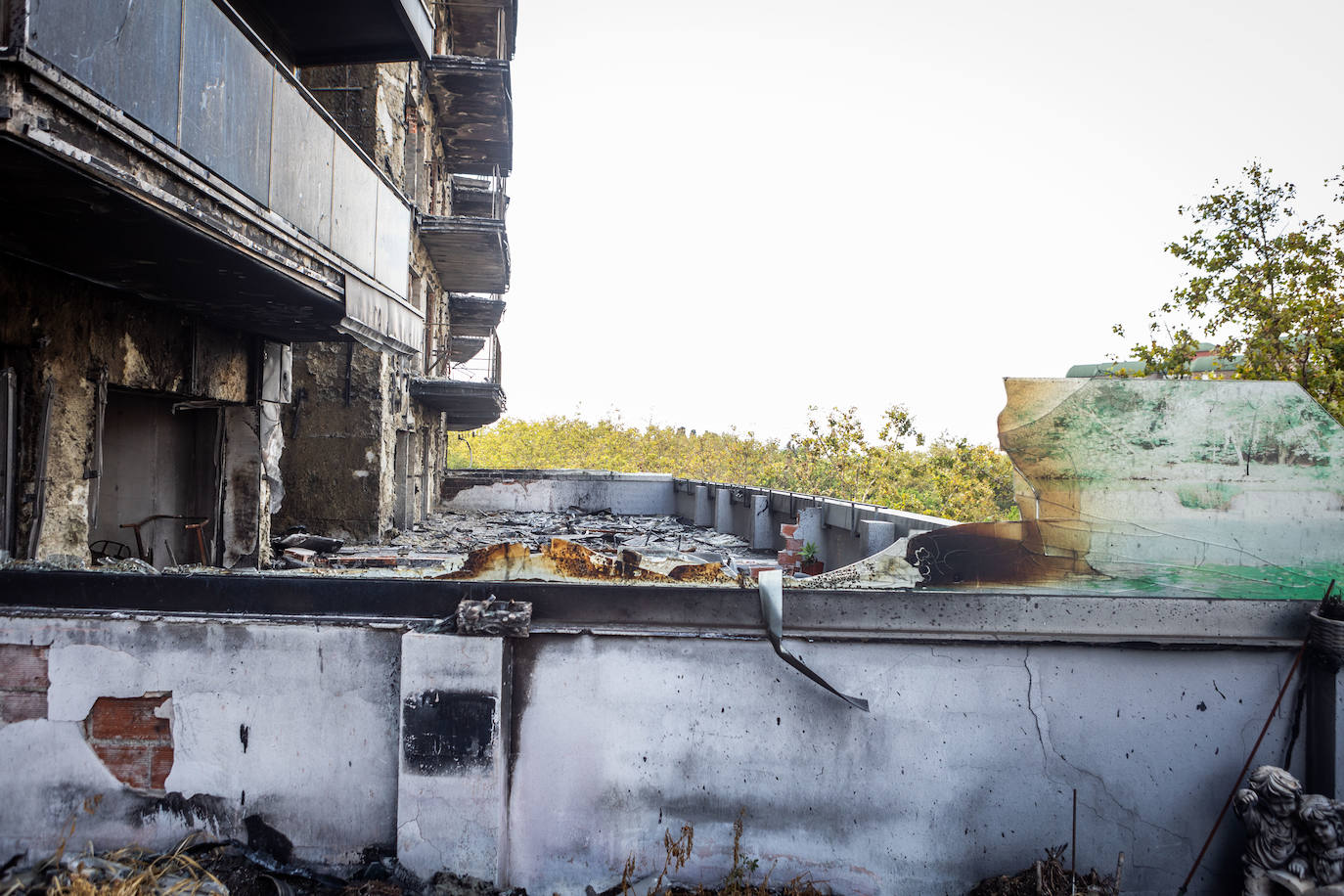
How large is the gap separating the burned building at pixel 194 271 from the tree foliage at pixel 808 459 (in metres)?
6.01

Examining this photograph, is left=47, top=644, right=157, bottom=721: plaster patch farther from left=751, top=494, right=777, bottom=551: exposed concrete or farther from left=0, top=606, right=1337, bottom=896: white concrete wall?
left=751, top=494, right=777, bottom=551: exposed concrete

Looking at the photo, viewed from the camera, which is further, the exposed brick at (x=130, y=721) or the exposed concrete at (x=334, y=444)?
the exposed concrete at (x=334, y=444)

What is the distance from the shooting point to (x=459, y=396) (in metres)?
14.0

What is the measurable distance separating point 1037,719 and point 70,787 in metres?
4.36

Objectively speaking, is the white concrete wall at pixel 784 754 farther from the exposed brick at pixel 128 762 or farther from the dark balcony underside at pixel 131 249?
the dark balcony underside at pixel 131 249

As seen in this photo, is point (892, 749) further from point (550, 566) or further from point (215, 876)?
point (215, 876)

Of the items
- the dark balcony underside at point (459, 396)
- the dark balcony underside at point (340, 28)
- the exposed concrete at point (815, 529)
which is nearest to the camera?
the dark balcony underside at point (340, 28)

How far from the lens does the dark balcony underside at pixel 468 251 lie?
42.8 ft

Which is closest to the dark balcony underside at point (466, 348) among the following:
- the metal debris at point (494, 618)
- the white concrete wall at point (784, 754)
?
the white concrete wall at point (784, 754)

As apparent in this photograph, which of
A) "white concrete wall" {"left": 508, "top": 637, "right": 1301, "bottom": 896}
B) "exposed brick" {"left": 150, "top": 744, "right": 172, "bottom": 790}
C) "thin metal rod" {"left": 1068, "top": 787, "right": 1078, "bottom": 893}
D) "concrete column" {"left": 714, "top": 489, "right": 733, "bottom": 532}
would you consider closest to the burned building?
"exposed brick" {"left": 150, "top": 744, "right": 172, "bottom": 790}

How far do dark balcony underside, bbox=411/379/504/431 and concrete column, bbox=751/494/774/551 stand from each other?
564cm

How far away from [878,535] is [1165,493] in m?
4.30

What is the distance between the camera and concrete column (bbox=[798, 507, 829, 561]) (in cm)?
991

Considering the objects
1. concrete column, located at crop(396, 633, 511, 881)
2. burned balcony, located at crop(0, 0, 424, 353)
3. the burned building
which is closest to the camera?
burned balcony, located at crop(0, 0, 424, 353)
